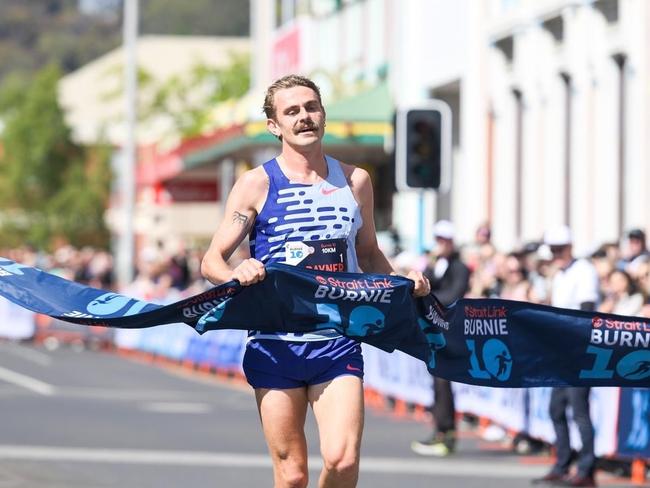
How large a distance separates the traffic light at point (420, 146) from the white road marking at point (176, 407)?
341cm

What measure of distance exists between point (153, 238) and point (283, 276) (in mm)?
71879

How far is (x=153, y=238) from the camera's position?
262 feet

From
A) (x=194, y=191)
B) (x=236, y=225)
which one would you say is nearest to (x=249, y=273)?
(x=236, y=225)

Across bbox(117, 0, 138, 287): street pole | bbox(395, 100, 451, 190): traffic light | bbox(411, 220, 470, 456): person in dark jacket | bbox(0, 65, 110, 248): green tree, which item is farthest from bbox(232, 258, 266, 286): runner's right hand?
bbox(0, 65, 110, 248): green tree

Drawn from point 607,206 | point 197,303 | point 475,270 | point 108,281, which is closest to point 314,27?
point 108,281

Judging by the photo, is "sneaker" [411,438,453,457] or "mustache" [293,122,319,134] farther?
"sneaker" [411,438,453,457]

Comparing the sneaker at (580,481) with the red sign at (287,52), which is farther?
the red sign at (287,52)

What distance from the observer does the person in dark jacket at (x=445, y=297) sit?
17094 millimetres

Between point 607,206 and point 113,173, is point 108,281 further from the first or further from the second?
point 113,173

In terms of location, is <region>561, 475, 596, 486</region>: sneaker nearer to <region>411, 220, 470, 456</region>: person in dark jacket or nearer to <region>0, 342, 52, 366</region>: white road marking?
<region>411, 220, 470, 456</region>: person in dark jacket

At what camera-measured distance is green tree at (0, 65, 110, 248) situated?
8144 cm

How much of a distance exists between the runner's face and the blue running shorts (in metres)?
0.86

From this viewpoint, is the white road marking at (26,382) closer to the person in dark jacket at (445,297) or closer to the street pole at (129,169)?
the person in dark jacket at (445,297)

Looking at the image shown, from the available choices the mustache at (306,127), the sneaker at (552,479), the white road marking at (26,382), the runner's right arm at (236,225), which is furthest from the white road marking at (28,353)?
the mustache at (306,127)
